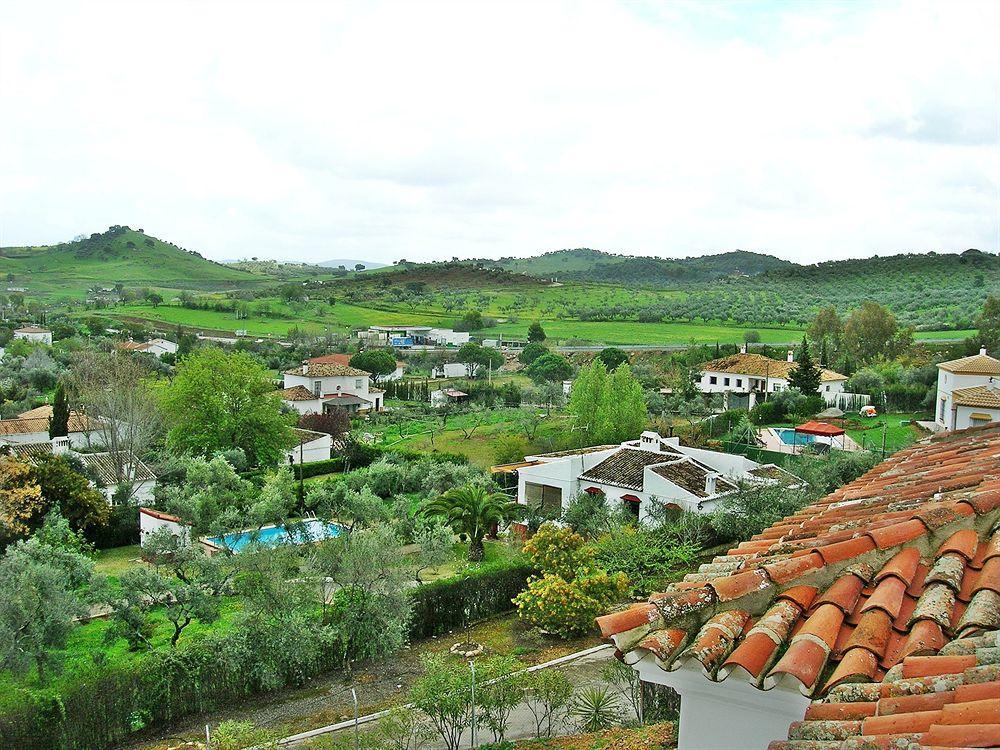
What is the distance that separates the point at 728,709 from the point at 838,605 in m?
0.62

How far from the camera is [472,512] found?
22250mm

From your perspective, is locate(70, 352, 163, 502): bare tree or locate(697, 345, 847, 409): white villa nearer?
locate(70, 352, 163, 502): bare tree

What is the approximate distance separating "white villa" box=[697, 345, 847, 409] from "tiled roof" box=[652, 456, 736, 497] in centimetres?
2365

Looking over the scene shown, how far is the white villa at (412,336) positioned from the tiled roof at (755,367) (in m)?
29.7

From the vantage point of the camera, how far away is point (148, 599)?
1719cm

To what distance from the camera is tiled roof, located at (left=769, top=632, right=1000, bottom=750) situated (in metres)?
2.54

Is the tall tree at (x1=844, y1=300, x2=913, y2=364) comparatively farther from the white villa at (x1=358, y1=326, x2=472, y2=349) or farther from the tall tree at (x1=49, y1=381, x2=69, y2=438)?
the tall tree at (x1=49, y1=381, x2=69, y2=438)

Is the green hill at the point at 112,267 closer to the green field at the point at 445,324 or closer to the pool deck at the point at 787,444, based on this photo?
the green field at the point at 445,324

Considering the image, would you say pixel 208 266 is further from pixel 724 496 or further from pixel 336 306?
pixel 724 496

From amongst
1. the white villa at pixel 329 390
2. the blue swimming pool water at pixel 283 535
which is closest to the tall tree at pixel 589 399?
the blue swimming pool water at pixel 283 535

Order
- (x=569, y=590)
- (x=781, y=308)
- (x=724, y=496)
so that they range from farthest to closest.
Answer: (x=781, y=308)
(x=724, y=496)
(x=569, y=590)

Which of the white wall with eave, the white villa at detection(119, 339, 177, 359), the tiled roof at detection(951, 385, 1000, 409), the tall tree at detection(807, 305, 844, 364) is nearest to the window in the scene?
the tiled roof at detection(951, 385, 1000, 409)

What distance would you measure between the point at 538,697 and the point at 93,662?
26.6ft

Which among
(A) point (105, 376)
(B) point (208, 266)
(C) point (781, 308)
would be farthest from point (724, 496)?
(B) point (208, 266)
